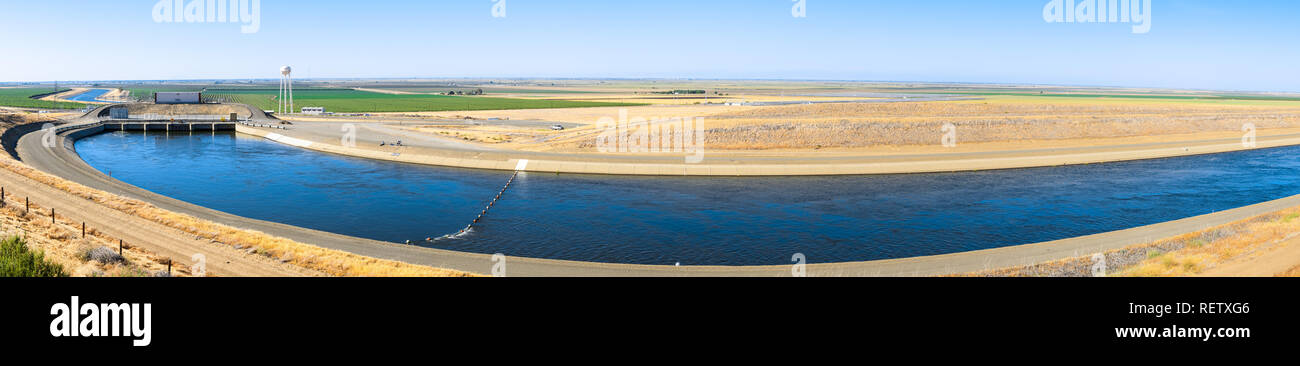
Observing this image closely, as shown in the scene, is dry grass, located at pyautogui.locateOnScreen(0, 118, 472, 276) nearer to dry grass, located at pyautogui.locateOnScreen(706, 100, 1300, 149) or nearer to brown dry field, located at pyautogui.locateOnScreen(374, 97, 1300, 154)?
brown dry field, located at pyautogui.locateOnScreen(374, 97, 1300, 154)

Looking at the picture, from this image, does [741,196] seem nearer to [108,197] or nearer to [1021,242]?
[1021,242]

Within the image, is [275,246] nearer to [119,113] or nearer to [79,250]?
[79,250]

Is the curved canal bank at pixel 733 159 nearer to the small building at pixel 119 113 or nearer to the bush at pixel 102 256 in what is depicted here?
the bush at pixel 102 256

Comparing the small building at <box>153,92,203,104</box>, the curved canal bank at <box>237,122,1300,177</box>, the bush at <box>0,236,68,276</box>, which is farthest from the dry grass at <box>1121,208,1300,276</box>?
the small building at <box>153,92,203,104</box>
